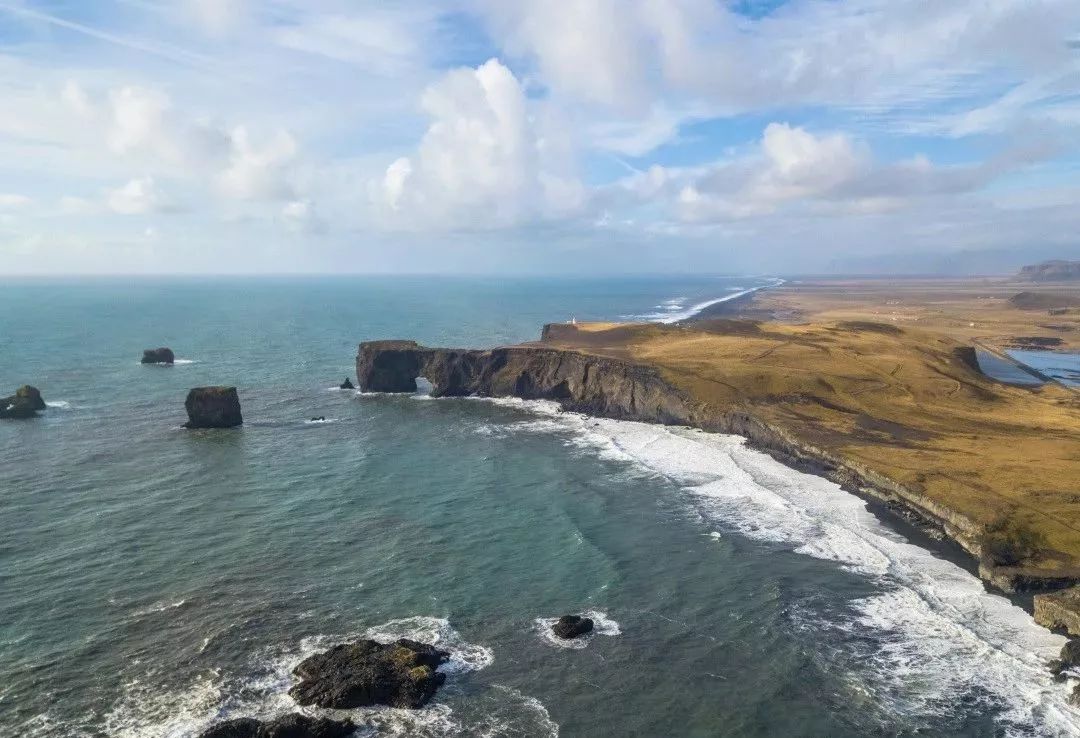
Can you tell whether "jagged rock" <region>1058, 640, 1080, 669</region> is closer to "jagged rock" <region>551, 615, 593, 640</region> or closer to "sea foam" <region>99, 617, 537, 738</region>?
"jagged rock" <region>551, 615, 593, 640</region>

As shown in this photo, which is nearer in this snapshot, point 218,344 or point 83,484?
point 83,484

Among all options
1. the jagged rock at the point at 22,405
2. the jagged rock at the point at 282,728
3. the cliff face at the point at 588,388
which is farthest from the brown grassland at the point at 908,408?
the jagged rock at the point at 22,405

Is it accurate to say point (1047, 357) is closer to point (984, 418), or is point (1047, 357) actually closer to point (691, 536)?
point (984, 418)

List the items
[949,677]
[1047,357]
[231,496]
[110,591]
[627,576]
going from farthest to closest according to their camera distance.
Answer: [1047,357] < [231,496] < [627,576] < [110,591] < [949,677]

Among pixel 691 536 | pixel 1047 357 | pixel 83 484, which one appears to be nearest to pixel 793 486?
pixel 691 536

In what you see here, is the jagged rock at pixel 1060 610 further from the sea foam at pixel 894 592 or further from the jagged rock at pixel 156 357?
the jagged rock at pixel 156 357

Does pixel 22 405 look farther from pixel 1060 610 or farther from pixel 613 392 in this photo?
pixel 1060 610

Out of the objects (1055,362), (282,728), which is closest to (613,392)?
(282,728)
